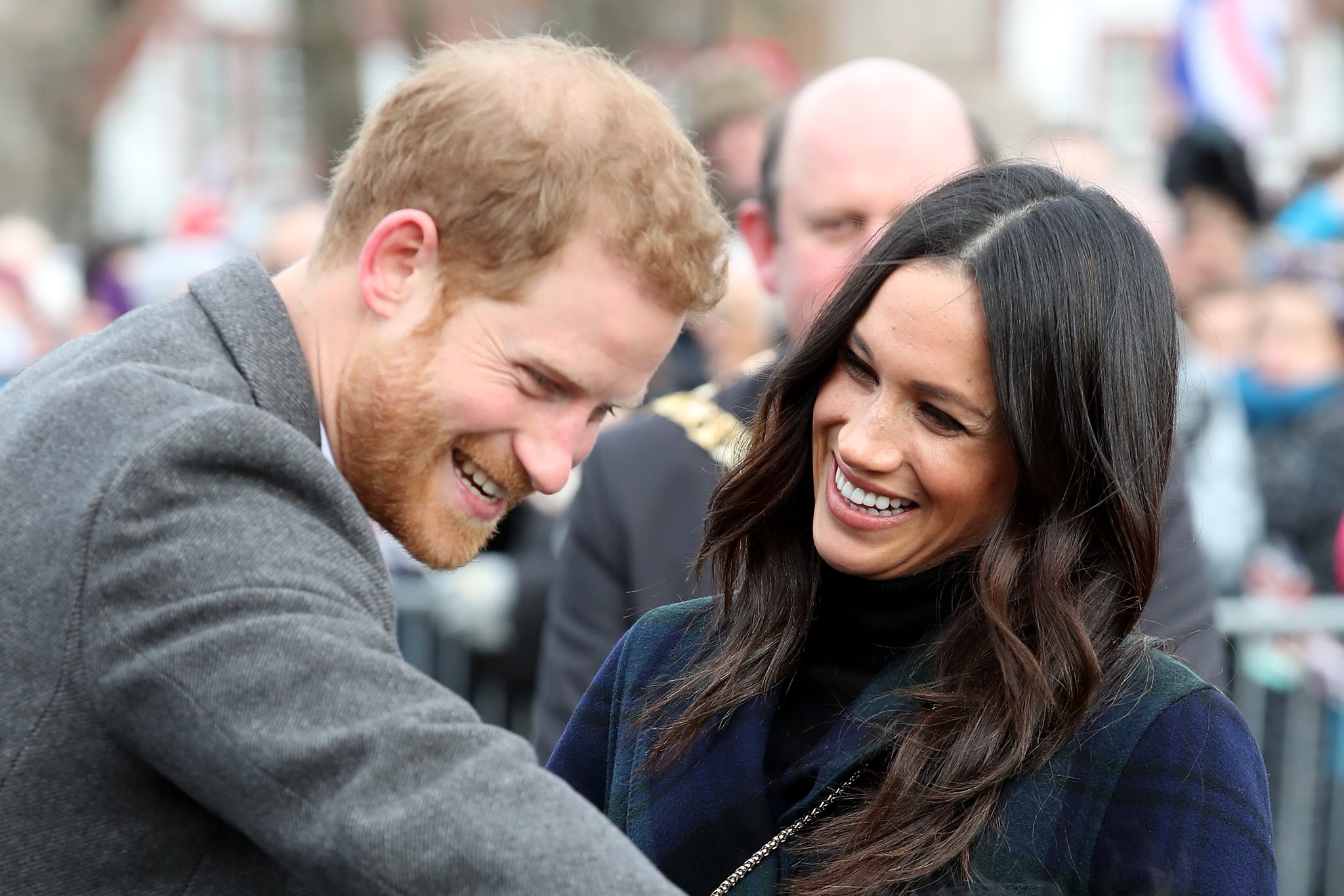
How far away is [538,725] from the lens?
11.7ft

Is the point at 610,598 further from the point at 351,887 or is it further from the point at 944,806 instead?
the point at 351,887

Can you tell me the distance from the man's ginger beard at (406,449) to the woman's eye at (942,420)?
573 mm

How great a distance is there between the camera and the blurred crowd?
5566 millimetres

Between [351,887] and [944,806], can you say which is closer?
[351,887]

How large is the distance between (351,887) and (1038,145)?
15.0 feet

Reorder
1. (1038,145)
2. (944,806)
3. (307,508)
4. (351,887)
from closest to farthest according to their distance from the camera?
1. (351,887)
2. (307,508)
3. (944,806)
4. (1038,145)

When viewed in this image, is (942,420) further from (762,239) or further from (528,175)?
(762,239)

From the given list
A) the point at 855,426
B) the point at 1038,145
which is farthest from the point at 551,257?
the point at 1038,145

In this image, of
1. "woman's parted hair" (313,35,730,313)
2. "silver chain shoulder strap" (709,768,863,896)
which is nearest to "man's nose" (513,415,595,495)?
"woman's parted hair" (313,35,730,313)

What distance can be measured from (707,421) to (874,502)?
1298 millimetres

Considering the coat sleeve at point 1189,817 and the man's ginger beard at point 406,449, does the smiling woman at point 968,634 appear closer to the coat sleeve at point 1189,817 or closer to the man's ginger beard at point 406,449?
the coat sleeve at point 1189,817

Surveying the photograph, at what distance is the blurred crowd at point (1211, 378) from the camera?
5566 mm

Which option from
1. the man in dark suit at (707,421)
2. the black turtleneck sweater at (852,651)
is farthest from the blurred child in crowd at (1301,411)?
the black turtleneck sweater at (852,651)

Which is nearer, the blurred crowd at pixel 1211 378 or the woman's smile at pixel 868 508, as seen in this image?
the woman's smile at pixel 868 508
